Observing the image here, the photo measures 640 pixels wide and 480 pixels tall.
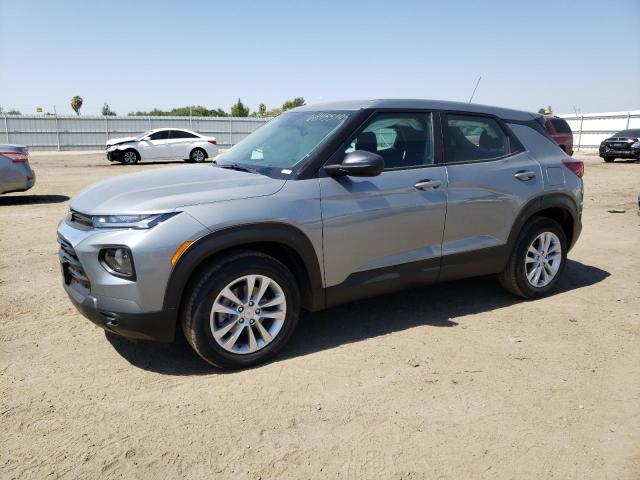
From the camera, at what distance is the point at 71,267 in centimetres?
367

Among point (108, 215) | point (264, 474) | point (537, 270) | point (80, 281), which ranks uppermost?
point (108, 215)

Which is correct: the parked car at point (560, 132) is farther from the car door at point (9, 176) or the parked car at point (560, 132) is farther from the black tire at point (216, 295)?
the black tire at point (216, 295)

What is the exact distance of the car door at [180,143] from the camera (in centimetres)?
2289

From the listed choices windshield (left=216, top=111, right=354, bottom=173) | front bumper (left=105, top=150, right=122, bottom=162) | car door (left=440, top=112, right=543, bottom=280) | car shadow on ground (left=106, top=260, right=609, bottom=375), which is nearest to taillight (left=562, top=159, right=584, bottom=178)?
car door (left=440, top=112, right=543, bottom=280)

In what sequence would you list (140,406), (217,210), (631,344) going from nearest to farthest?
(140,406) → (217,210) → (631,344)

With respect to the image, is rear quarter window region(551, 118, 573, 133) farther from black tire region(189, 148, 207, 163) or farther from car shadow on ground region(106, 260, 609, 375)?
black tire region(189, 148, 207, 163)

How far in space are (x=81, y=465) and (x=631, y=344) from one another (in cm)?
382

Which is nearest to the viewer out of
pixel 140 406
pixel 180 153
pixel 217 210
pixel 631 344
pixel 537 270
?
pixel 140 406

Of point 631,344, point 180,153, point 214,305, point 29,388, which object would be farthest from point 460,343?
point 180,153

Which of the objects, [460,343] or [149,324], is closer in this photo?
[149,324]

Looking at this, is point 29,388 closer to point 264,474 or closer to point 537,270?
point 264,474

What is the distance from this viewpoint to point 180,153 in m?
23.0

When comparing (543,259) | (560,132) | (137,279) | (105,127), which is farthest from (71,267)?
(105,127)

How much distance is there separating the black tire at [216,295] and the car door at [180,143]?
20.4m
